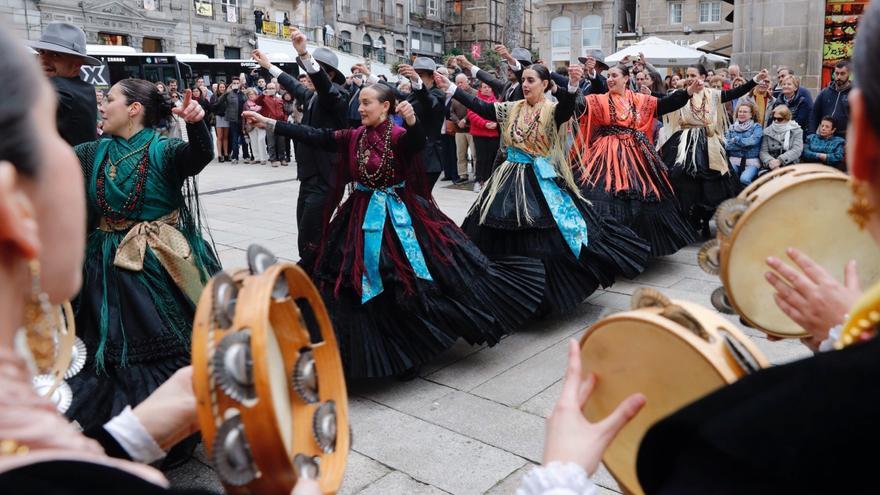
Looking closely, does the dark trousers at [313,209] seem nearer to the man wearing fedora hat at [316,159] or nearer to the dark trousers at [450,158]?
the man wearing fedora hat at [316,159]

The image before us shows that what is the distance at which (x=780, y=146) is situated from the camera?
787cm

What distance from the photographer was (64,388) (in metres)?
1.42

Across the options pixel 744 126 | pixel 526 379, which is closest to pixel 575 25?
pixel 744 126

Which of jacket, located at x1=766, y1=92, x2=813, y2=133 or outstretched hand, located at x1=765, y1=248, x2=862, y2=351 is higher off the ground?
jacket, located at x1=766, y1=92, x2=813, y2=133

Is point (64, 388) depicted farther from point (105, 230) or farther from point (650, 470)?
point (105, 230)

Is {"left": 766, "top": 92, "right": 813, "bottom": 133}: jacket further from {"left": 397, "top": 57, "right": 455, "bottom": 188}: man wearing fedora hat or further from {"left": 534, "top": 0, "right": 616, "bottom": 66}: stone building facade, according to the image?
{"left": 534, "top": 0, "right": 616, "bottom": 66}: stone building facade

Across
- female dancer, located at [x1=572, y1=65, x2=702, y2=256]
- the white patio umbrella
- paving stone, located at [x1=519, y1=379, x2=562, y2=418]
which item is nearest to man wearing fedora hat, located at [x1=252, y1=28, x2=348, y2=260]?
female dancer, located at [x1=572, y1=65, x2=702, y2=256]

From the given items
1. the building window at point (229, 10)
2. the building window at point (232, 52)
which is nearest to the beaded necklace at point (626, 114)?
the building window at point (232, 52)

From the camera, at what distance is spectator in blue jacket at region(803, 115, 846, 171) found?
751cm

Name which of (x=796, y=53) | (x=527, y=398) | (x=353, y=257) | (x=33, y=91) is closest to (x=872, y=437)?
(x=33, y=91)

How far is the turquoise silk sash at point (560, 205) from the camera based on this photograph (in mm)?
4941

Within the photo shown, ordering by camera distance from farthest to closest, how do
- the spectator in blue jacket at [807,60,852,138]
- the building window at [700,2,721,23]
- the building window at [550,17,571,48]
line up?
the building window at [550,17,571,48] < the building window at [700,2,721,23] < the spectator in blue jacket at [807,60,852,138]

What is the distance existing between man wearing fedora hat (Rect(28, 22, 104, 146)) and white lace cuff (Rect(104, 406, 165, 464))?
3.12m

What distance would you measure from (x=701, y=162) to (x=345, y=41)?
38316mm
